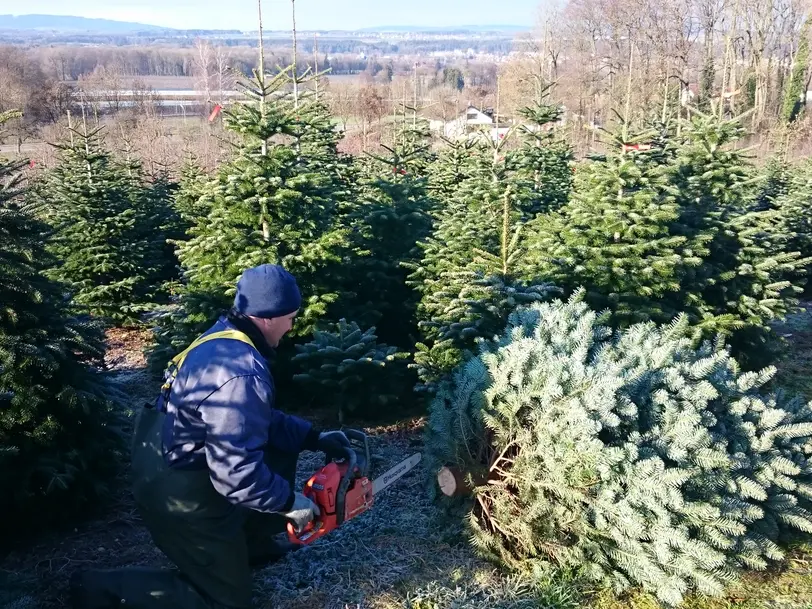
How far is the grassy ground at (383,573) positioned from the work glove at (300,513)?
0.73 meters

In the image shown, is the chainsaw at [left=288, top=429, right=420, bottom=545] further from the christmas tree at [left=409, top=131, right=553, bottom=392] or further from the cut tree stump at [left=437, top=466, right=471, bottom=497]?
the christmas tree at [left=409, top=131, right=553, bottom=392]

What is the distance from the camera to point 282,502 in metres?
2.98

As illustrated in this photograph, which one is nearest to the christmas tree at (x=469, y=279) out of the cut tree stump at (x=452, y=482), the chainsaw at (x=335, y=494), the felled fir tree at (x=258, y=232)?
the felled fir tree at (x=258, y=232)

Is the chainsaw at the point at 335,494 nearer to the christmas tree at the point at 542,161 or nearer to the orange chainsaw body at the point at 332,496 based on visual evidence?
the orange chainsaw body at the point at 332,496

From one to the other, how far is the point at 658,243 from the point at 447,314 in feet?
7.57

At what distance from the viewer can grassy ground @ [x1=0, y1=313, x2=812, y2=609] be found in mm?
3537

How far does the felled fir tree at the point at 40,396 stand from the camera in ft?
12.8

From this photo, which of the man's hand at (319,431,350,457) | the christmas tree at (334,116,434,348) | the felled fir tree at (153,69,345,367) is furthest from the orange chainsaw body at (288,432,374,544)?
the christmas tree at (334,116,434,348)

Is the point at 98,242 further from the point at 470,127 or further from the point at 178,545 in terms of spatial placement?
the point at 178,545

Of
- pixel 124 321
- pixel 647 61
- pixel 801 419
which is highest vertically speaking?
pixel 647 61

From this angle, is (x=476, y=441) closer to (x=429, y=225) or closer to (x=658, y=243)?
(x=658, y=243)

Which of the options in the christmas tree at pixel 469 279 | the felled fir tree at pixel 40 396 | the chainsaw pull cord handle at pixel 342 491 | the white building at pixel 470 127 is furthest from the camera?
the white building at pixel 470 127

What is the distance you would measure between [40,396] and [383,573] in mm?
Answer: 2380

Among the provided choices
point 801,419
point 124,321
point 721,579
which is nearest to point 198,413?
point 721,579
